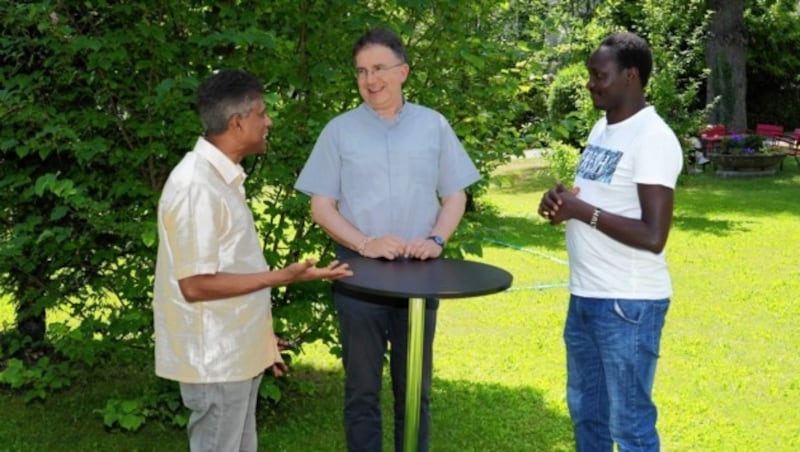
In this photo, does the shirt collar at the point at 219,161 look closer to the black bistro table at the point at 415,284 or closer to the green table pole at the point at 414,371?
the black bistro table at the point at 415,284

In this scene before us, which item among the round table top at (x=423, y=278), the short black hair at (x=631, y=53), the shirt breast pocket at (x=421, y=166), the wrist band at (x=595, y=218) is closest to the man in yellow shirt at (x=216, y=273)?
the round table top at (x=423, y=278)

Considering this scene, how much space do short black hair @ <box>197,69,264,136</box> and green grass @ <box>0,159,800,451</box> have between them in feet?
8.82

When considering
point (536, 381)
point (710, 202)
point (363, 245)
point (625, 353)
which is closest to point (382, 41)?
point (363, 245)

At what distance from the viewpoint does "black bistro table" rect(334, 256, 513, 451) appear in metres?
3.08

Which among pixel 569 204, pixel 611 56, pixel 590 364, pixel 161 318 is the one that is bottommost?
pixel 590 364

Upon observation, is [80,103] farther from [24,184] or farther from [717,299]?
[717,299]

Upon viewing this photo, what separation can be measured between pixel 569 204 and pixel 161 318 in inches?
59.9

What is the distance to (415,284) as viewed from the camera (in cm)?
316

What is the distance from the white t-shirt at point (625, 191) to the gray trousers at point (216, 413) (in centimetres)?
136

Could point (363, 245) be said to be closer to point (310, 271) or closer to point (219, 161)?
point (310, 271)

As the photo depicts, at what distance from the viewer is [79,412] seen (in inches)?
238

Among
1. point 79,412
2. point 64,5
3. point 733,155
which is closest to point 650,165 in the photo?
point 64,5

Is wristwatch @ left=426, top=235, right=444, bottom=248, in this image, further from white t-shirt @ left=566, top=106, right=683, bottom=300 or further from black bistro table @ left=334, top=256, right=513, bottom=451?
white t-shirt @ left=566, top=106, right=683, bottom=300

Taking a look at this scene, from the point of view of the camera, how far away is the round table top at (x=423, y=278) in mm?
3063
